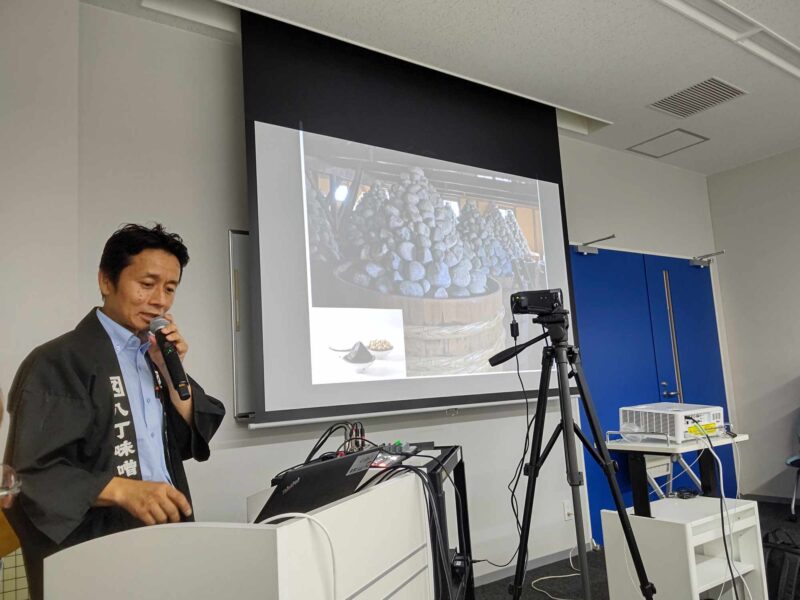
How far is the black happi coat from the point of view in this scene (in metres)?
1.32

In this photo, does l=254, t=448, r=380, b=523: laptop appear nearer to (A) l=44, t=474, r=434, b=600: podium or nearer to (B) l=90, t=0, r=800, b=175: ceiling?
(A) l=44, t=474, r=434, b=600: podium

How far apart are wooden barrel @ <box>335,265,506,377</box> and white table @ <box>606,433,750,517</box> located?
82 centimetres

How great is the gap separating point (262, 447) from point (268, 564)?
1790mm

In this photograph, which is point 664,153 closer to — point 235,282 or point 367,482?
point 235,282

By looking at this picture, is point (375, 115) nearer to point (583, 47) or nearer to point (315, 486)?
point (583, 47)

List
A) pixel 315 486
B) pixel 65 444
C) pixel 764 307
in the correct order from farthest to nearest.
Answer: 1. pixel 764 307
2. pixel 65 444
3. pixel 315 486

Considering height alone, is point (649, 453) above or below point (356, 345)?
below

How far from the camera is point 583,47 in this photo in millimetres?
2998

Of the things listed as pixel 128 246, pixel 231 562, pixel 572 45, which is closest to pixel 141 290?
pixel 128 246

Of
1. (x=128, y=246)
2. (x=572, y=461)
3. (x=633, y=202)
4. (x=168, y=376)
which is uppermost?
(x=633, y=202)

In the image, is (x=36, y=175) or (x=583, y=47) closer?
(x=36, y=175)

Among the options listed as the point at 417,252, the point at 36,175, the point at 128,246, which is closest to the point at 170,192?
the point at 36,175

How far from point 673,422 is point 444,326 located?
3.85ft

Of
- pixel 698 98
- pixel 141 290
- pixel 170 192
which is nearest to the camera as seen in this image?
pixel 141 290
